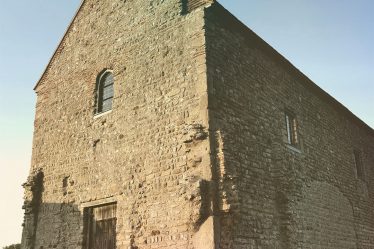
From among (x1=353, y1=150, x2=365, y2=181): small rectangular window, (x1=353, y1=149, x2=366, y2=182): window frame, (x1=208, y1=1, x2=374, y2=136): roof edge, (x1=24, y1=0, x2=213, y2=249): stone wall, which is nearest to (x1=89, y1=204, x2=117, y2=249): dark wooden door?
(x1=24, y1=0, x2=213, y2=249): stone wall

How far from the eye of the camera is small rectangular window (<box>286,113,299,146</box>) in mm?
10883

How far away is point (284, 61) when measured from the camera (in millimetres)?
11062

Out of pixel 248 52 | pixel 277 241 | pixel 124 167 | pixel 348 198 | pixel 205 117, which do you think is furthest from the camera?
pixel 348 198

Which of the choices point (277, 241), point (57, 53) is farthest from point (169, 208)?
point (57, 53)

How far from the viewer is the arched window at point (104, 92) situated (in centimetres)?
1062

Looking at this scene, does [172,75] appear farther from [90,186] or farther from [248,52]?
[90,186]

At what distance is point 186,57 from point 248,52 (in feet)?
6.35

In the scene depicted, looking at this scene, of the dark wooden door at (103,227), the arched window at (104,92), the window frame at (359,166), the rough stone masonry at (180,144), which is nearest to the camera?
the rough stone masonry at (180,144)

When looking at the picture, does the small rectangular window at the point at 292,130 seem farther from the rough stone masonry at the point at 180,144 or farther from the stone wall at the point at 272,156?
the stone wall at the point at 272,156

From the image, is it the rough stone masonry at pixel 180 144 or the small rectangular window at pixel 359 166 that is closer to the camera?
the rough stone masonry at pixel 180 144

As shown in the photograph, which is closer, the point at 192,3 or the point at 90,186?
the point at 192,3

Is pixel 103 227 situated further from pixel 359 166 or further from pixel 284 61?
pixel 359 166

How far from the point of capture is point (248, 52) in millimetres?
9805

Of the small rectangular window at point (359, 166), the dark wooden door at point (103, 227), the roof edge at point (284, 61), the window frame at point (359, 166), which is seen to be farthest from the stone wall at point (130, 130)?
the small rectangular window at point (359, 166)
